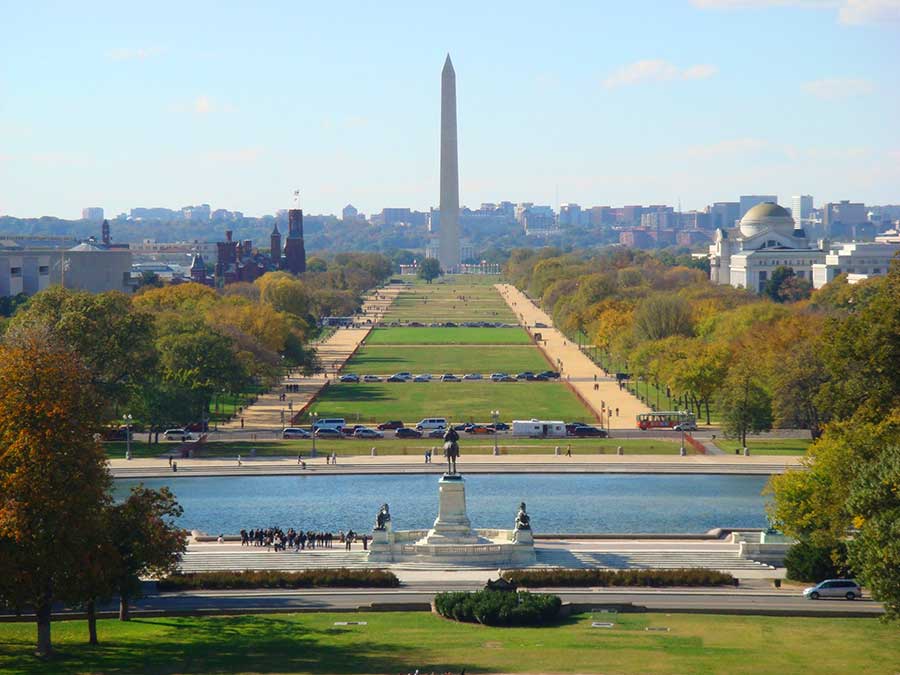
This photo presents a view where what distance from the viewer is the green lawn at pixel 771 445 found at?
264ft

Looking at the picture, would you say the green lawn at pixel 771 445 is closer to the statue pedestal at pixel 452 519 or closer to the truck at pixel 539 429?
the truck at pixel 539 429

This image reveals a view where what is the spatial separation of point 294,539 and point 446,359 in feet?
256

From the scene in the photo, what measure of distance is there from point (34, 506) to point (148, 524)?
5481 mm

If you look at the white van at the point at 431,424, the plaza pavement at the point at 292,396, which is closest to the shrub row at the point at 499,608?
the white van at the point at 431,424

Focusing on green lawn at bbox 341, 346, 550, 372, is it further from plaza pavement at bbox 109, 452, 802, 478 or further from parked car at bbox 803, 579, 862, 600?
parked car at bbox 803, 579, 862, 600

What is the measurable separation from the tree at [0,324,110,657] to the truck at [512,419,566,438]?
47.1 metres

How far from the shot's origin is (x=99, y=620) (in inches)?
1786

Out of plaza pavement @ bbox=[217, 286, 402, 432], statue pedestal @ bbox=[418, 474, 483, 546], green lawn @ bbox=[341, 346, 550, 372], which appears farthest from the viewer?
green lawn @ bbox=[341, 346, 550, 372]

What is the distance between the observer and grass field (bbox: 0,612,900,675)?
129 feet

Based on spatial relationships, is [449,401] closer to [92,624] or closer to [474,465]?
[474,465]

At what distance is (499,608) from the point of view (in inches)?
1731

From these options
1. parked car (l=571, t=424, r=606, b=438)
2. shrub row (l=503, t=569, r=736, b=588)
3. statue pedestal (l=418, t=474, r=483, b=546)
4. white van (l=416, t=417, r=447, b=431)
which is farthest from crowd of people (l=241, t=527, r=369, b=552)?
white van (l=416, t=417, r=447, b=431)

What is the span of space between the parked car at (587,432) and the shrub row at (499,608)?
41.8 metres

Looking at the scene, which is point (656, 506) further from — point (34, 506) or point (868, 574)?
point (34, 506)
